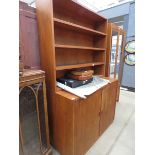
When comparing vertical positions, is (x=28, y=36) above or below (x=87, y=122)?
above

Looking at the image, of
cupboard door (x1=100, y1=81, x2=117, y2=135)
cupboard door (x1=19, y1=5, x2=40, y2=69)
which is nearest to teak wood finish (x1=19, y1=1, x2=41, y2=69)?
cupboard door (x1=19, y1=5, x2=40, y2=69)

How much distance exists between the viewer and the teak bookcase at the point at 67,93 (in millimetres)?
1313

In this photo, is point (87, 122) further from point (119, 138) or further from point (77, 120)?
point (119, 138)

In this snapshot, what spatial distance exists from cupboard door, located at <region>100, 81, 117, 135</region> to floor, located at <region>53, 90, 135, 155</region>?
0.46 feet

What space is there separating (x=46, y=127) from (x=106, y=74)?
5.36ft

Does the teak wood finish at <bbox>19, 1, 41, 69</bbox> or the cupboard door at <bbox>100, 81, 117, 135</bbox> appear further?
the cupboard door at <bbox>100, 81, 117, 135</bbox>

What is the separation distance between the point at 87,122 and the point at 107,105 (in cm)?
57

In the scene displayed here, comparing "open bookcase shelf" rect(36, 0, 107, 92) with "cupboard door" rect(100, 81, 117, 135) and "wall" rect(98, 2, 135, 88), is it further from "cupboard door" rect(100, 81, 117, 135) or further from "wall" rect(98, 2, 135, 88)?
"wall" rect(98, 2, 135, 88)

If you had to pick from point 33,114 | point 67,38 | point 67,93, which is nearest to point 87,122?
point 67,93

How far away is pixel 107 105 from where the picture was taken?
1939mm

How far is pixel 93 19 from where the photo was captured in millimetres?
2121

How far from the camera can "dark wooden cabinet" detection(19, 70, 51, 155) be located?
115cm
